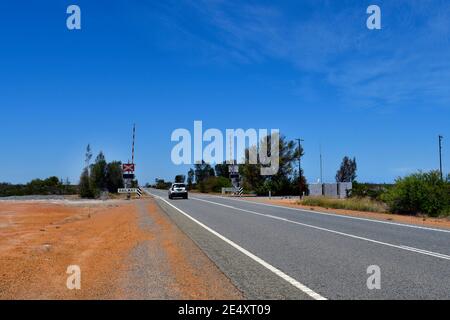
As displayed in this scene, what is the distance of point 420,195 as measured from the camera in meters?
29.7

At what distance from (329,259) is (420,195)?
813 inches

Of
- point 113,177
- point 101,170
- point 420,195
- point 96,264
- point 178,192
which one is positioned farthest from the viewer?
point 113,177

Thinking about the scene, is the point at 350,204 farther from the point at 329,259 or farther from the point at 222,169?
the point at 222,169

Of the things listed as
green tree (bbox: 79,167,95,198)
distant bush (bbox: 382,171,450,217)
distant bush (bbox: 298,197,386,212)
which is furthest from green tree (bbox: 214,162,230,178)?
distant bush (bbox: 382,171,450,217)

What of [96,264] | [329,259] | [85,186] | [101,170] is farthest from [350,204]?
[101,170]

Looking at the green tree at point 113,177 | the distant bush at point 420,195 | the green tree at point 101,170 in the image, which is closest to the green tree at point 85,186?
the green tree at point 101,170

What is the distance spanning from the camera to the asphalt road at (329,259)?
25.9ft

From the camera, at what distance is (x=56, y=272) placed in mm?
9875

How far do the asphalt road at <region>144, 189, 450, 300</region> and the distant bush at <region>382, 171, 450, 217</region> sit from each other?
1094cm

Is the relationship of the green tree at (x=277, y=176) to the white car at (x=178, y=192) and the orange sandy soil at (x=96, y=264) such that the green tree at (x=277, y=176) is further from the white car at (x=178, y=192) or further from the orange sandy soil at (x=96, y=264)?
the orange sandy soil at (x=96, y=264)
